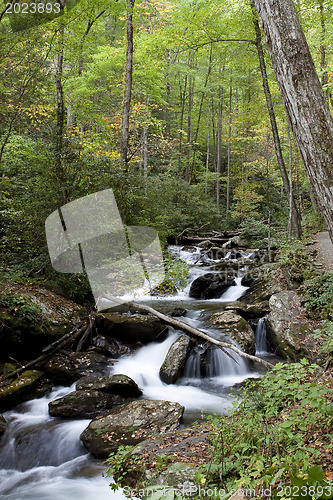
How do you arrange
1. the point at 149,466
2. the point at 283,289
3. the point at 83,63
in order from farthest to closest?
the point at 83,63 → the point at 283,289 → the point at 149,466

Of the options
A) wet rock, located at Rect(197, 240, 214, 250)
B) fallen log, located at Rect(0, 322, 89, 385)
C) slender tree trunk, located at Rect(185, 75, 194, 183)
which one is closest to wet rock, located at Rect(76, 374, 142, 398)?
fallen log, located at Rect(0, 322, 89, 385)

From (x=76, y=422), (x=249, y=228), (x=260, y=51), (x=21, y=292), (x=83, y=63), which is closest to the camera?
(x=76, y=422)

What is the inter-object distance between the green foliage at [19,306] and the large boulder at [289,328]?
5.51 m

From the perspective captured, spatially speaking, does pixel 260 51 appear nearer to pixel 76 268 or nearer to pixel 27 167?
pixel 27 167

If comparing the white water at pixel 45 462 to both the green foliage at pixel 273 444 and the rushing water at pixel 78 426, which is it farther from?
the green foliage at pixel 273 444

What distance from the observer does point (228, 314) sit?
8.17 meters

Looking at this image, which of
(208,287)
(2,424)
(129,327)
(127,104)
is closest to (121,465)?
(2,424)

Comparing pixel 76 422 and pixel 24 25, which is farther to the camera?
pixel 24 25

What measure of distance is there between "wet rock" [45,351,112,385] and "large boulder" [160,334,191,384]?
1268 mm

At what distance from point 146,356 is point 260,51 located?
1084cm

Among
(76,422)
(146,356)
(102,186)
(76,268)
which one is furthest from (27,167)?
(76,422)

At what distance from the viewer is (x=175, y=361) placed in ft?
22.0

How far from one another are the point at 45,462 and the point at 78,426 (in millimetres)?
659

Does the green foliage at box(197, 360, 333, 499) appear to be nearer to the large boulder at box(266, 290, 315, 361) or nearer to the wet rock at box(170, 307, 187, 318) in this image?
the large boulder at box(266, 290, 315, 361)
